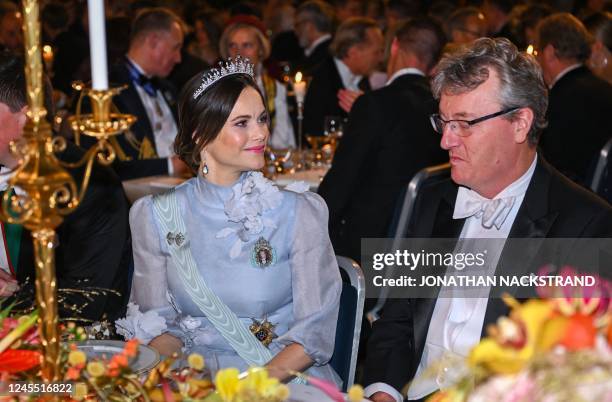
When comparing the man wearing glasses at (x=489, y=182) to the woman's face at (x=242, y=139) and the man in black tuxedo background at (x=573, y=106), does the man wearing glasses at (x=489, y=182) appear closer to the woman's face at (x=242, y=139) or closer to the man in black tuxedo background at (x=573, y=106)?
the woman's face at (x=242, y=139)

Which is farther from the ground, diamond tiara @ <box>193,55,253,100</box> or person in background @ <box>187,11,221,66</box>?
diamond tiara @ <box>193,55,253,100</box>

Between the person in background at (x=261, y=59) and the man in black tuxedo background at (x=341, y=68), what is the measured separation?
0.30m

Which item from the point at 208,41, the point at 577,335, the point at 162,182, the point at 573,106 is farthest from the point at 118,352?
the point at 208,41

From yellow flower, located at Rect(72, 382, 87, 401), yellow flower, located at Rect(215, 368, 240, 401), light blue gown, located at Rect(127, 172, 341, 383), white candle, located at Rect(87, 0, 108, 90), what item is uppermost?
white candle, located at Rect(87, 0, 108, 90)

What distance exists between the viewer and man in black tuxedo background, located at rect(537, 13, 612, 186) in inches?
201

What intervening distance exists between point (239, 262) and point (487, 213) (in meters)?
0.70

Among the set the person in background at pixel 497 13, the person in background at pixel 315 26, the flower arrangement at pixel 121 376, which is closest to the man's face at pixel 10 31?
the person in background at pixel 315 26

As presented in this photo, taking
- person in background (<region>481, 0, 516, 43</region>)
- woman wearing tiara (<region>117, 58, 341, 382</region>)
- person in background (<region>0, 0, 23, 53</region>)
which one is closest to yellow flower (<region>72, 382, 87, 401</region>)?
woman wearing tiara (<region>117, 58, 341, 382</region>)

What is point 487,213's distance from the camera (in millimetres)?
2463

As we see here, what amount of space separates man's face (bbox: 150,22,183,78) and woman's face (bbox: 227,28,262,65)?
0.73m

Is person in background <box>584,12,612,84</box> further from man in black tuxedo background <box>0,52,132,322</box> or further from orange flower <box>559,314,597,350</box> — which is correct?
orange flower <box>559,314,597,350</box>

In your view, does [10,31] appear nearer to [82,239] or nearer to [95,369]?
[82,239]

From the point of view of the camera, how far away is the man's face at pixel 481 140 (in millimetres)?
2426

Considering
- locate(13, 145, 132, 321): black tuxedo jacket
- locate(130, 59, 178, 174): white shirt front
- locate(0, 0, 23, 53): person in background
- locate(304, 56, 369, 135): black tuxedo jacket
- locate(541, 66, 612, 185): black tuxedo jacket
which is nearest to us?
locate(13, 145, 132, 321): black tuxedo jacket
